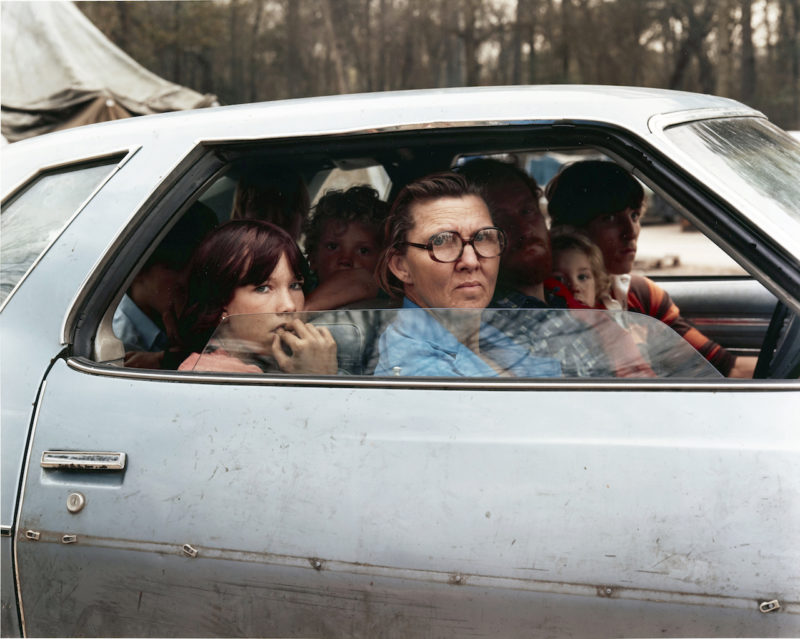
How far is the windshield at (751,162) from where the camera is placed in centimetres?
157

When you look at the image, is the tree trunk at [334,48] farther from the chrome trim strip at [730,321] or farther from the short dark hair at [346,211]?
the short dark hair at [346,211]

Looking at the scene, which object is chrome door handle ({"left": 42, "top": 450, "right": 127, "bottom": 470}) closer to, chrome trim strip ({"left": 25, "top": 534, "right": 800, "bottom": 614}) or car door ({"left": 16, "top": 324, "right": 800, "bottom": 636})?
car door ({"left": 16, "top": 324, "right": 800, "bottom": 636})

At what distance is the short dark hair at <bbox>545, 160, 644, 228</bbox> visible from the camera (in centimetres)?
274

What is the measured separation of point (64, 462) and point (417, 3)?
1460cm

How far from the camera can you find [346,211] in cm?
250

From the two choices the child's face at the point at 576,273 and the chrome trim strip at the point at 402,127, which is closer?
the chrome trim strip at the point at 402,127

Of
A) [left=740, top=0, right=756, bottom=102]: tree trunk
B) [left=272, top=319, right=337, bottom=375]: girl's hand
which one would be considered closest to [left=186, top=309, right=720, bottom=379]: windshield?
[left=272, top=319, right=337, bottom=375]: girl's hand

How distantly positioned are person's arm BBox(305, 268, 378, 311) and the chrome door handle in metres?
0.76

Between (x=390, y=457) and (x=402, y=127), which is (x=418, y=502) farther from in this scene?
(x=402, y=127)

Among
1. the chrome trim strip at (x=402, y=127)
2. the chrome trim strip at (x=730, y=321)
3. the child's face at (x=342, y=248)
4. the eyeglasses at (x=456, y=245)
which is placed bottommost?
the chrome trim strip at (x=730, y=321)

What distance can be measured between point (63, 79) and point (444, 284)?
786 centimetres

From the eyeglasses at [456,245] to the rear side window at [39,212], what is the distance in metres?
0.78

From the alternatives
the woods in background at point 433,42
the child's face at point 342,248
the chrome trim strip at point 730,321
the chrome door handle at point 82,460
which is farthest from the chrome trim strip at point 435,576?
the woods in background at point 433,42

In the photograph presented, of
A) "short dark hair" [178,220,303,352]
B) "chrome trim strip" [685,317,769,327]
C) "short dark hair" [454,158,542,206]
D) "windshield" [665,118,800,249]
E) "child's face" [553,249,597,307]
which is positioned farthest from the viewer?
"chrome trim strip" [685,317,769,327]
